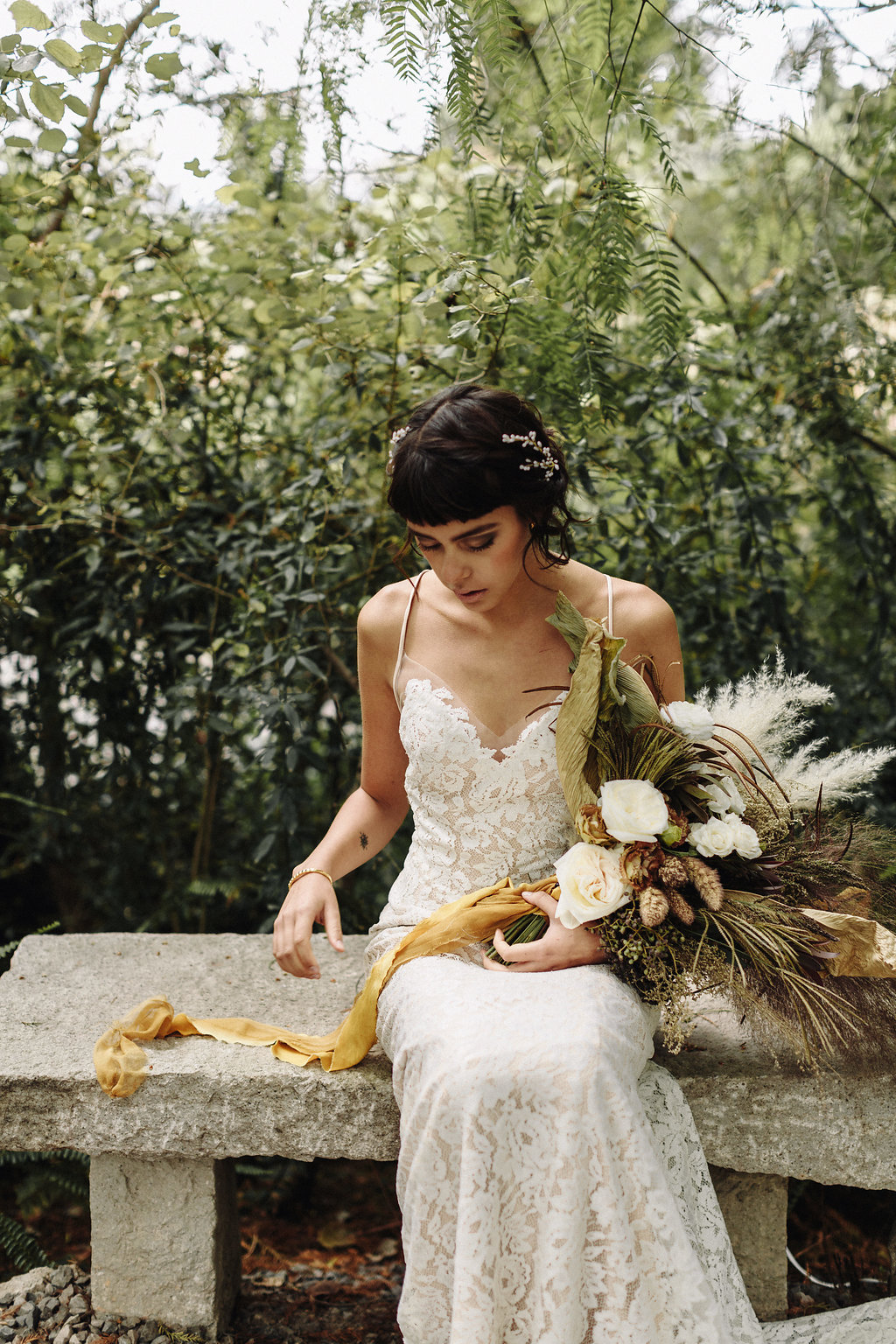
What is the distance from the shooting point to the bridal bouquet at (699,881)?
169cm

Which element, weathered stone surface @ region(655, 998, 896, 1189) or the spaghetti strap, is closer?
weathered stone surface @ region(655, 998, 896, 1189)

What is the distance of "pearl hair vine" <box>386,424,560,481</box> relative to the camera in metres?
1.90

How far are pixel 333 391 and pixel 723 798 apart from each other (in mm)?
1629

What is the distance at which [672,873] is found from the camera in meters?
1.69

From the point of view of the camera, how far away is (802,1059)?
172cm

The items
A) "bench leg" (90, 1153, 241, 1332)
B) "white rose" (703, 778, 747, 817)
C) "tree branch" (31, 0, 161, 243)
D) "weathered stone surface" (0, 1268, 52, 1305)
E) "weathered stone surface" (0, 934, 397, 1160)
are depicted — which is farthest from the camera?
"tree branch" (31, 0, 161, 243)

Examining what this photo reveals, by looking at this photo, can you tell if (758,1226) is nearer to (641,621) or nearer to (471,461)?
(641,621)

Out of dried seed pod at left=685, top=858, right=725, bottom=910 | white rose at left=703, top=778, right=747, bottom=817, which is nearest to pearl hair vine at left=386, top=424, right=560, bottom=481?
white rose at left=703, top=778, right=747, bottom=817

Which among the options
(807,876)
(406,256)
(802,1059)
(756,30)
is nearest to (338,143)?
(406,256)

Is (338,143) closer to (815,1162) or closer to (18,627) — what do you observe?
(18,627)

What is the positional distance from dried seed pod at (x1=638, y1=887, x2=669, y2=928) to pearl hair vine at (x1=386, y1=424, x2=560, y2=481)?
0.82m

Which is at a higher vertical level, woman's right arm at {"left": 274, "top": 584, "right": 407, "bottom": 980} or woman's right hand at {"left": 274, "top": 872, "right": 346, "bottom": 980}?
woman's right arm at {"left": 274, "top": 584, "right": 407, "bottom": 980}

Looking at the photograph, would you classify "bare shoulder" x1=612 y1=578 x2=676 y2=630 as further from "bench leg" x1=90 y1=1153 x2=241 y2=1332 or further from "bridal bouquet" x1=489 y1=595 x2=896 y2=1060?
"bench leg" x1=90 y1=1153 x2=241 y2=1332

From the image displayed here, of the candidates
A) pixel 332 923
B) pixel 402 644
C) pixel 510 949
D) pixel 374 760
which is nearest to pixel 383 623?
pixel 402 644
